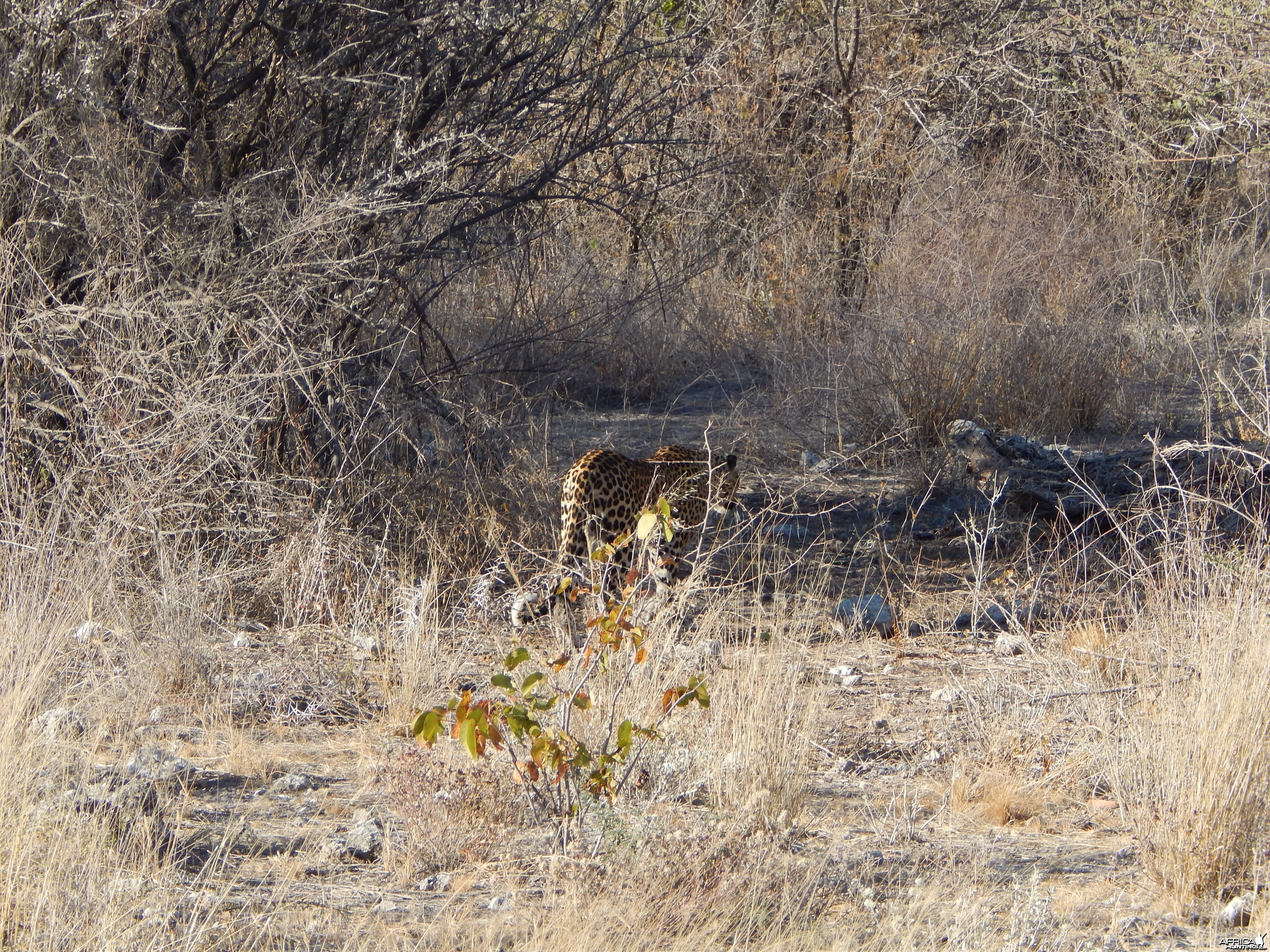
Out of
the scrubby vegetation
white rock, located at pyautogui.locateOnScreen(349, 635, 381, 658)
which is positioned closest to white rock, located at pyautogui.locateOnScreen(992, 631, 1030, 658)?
the scrubby vegetation

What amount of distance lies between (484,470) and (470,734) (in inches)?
135

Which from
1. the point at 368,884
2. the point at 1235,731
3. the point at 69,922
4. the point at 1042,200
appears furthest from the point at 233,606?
the point at 1042,200

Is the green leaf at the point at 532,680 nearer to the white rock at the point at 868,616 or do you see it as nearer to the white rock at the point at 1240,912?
the white rock at the point at 1240,912

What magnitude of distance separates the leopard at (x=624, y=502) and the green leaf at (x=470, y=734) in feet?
6.59

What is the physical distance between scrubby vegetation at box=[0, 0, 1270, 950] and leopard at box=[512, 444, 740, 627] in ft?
0.84

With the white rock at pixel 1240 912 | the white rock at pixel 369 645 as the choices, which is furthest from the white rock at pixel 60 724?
the white rock at pixel 1240 912

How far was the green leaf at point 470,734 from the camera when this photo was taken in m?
3.15

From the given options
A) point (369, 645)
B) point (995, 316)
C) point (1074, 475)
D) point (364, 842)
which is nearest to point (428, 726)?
point (364, 842)

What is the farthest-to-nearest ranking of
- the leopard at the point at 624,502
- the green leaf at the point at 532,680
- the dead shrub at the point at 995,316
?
1. the dead shrub at the point at 995,316
2. the leopard at the point at 624,502
3. the green leaf at the point at 532,680

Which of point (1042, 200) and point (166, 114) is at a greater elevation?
point (1042, 200)

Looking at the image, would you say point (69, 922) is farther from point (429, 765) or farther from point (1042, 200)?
point (1042, 200)

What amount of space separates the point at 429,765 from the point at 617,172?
4705 mm

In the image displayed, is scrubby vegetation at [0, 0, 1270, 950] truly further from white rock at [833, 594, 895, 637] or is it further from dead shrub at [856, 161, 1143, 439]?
white rock at [833, 594, 895, 637]

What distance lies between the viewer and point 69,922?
2.90m
